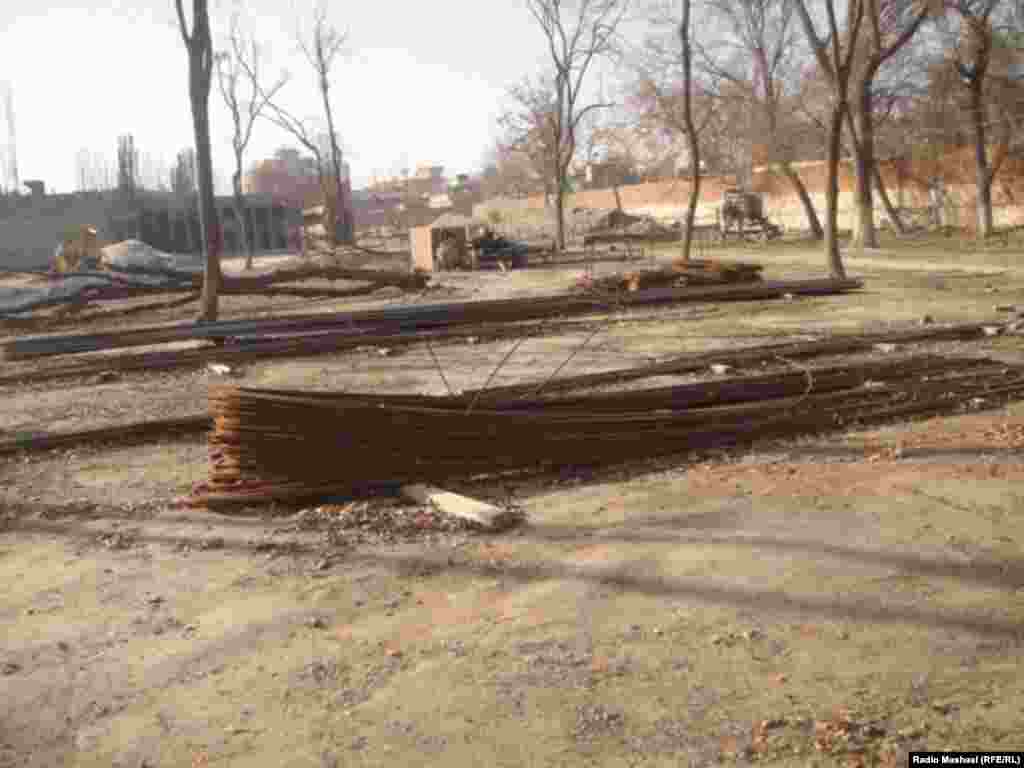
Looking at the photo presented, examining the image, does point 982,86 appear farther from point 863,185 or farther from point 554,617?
point 554,617

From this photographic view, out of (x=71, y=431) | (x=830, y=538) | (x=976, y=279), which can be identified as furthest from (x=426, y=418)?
(x=976, y=279)

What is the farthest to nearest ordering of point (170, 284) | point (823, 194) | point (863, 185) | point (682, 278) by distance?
point (823, 194)
point (863, 185)
point (170, 284)
point (682, 278)

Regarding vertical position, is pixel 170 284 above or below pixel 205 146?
below

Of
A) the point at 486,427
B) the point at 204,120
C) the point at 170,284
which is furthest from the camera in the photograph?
the point at 170,284

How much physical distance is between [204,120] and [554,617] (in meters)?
16.4

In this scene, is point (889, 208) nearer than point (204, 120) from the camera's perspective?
No

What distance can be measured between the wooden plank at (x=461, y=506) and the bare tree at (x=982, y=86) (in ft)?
100.0

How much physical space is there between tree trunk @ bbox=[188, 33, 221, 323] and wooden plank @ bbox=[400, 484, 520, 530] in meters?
13.0

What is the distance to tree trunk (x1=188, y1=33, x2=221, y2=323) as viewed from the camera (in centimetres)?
1853

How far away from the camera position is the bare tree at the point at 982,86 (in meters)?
32.7

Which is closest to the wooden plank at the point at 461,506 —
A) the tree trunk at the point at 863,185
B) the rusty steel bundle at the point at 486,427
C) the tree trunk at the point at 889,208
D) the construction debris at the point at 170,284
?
the rusty steel bundle at the point at 486,427

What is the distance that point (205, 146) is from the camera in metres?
19.0

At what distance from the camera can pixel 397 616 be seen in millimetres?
4730

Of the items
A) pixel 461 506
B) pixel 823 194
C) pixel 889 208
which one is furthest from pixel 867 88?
pixel 461 506
